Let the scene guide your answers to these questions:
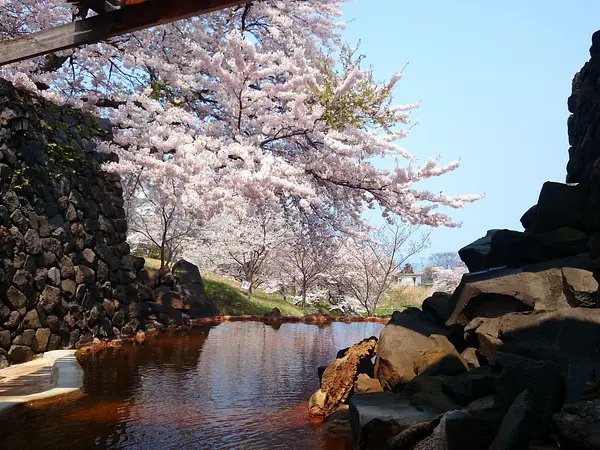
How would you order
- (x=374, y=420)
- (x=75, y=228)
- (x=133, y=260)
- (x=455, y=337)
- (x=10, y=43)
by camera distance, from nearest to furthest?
(x=374, y=420)
(x=10, y=43)
(x=455, y=337)
(x=75, y=228)
(x=133, y=260)

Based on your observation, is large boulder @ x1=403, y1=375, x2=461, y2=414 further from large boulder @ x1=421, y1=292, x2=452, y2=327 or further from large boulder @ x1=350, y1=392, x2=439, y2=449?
large boulder @ x1=421, y1=292, x2=452, y2=327

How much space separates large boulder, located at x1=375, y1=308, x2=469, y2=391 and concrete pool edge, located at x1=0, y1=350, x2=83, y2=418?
3.92 m

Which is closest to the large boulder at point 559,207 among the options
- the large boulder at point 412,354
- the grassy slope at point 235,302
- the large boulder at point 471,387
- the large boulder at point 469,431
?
the large boulder at point 412,354

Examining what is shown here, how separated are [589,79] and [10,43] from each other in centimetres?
693

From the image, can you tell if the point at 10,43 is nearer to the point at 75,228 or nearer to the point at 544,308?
the point at 75,228

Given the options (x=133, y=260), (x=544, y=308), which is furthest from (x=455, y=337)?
(x=133, y=260)

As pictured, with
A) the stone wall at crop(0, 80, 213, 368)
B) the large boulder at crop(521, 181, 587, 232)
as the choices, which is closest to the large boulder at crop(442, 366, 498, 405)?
the large boulder at crop(521, 181, 587, 232)

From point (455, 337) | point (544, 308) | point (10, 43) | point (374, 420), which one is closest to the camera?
point (374, 420)

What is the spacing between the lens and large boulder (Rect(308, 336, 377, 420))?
20.1 feet

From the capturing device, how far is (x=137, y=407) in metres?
6.17

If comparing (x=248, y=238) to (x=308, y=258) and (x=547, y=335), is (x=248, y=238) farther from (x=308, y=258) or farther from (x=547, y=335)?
(x=547, y=335)


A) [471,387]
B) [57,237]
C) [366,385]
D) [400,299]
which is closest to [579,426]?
[471,387]

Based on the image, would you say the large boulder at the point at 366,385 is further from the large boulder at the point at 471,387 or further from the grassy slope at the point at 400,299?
the grassy slope at the point at 400,299

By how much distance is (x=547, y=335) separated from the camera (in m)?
5.31
